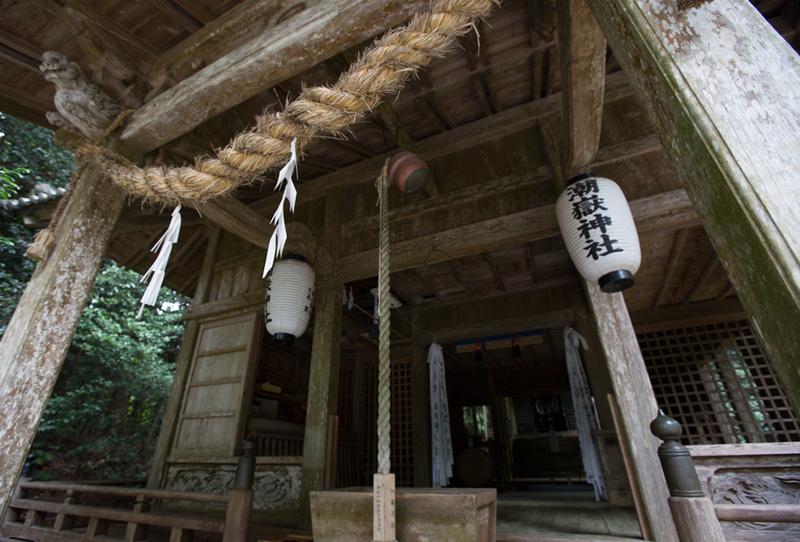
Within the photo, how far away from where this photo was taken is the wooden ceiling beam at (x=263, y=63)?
5.74 ft

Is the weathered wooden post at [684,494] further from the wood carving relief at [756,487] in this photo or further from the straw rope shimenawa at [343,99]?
the straw rope shimenawa at [343,99]

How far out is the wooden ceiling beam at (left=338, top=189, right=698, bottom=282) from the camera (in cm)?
317

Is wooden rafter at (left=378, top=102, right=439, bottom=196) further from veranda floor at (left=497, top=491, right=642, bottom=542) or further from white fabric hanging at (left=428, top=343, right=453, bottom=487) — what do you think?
white fabric hanging at (left=428, top=343, right=453, bottom=487)

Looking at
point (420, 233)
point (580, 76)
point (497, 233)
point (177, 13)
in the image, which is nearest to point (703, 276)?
point (497, 233)

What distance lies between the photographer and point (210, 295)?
16.6 feet

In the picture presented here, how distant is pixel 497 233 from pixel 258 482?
3.64 m

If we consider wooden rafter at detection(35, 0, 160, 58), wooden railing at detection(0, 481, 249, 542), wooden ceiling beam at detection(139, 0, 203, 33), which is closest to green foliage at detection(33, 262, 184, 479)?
wooden railing at detection(0, 481, 249, 542)

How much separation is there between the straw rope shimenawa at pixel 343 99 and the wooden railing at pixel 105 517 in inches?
96.4

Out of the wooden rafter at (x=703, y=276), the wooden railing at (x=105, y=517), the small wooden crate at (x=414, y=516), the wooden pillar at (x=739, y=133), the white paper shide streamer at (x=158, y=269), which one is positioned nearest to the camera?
the wooden pillar at (x=739, y=133)

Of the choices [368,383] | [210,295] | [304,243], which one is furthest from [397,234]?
[368,383]

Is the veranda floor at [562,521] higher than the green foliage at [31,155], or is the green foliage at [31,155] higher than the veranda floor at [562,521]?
the green foliage at [31,155]

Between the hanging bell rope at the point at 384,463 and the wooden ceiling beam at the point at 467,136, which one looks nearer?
the hanging bell rope at the point at 384,463

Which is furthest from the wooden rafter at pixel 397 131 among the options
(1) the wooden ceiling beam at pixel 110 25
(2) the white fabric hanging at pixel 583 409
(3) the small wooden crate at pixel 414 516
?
(2) the white fabric hanging at pixel 583 409

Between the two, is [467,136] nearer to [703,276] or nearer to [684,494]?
[684,494]
